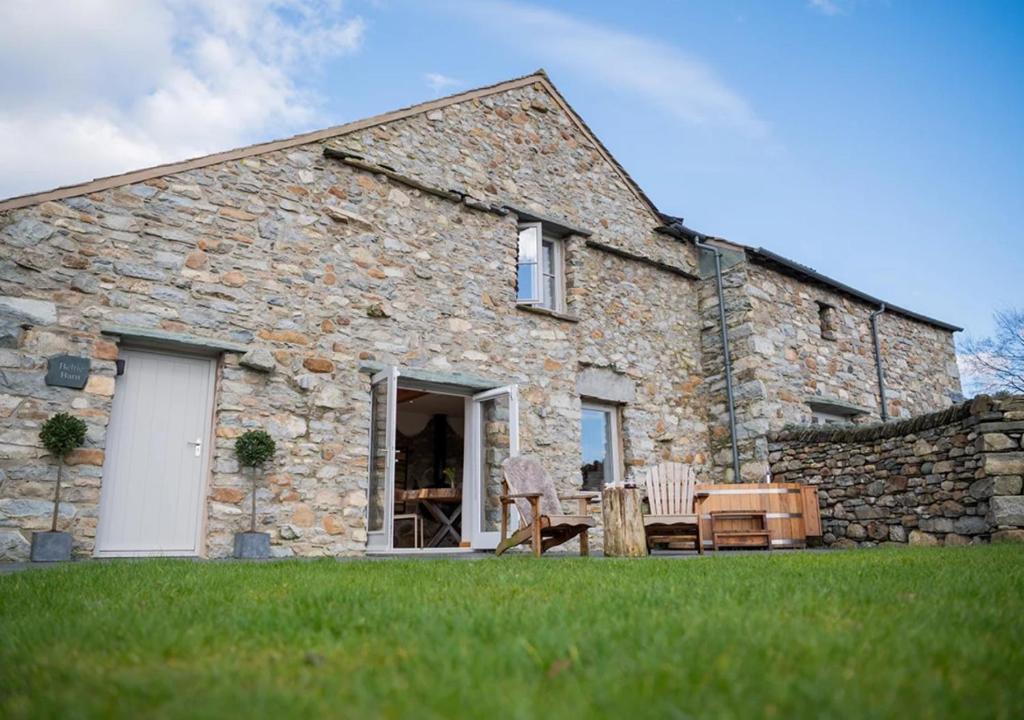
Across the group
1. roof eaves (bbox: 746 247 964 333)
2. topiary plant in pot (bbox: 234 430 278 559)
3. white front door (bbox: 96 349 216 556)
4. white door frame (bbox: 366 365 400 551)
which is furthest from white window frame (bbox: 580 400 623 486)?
white front door (bbox: 96 349 216 556)

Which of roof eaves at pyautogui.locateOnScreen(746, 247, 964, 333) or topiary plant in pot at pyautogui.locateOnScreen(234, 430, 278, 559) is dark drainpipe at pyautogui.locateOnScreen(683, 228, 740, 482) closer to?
roof eaves at pyautogui.locateOnScreen(746, 247, 964, 333)

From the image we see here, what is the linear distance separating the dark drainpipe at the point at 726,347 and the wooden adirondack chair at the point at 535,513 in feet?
12.1

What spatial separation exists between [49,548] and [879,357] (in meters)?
11.9

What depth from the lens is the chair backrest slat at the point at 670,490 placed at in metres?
7.01

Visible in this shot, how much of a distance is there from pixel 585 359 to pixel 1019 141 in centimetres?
1390

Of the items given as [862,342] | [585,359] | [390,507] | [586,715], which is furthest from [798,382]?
[586,715]

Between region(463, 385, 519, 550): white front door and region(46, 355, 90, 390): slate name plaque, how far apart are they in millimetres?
3892

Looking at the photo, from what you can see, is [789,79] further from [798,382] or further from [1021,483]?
[1021,483]

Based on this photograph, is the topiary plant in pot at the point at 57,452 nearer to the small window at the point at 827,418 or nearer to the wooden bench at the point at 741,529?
the wooden bench at the point at 741,529

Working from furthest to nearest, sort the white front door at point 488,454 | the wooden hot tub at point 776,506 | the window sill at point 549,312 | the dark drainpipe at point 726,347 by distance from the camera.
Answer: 1. the dark drainpipe at point 726,347
2. the window sill at point 549,312
3. the wooden hot tub at point 776,506
4. the white front door at point 488,454

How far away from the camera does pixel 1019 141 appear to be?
1566 cm

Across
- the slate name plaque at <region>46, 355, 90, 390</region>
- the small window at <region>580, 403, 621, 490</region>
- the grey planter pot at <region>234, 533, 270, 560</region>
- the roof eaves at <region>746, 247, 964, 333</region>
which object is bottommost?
the grey planter pot at <region>234, 533, 270, 560</region>

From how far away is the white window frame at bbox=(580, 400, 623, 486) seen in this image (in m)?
8.91

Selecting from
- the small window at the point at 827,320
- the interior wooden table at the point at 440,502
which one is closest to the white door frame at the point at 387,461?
the interior wooden table at the point at 440,502
